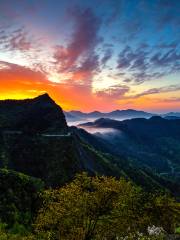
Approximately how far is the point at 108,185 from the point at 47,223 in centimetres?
930

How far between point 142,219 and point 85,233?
10686mm

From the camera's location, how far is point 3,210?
113m

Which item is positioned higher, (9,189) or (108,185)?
(108,185)

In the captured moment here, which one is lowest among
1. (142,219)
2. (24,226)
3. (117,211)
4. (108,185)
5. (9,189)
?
(24,226)

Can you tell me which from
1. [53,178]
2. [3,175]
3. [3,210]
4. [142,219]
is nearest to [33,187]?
[3,175]

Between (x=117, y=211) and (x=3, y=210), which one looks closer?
(x=117, y=211)

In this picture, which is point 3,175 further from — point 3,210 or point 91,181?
point 91,181

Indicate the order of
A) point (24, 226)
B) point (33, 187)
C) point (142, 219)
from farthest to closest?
point (33, 187) → point (24, 226) → point (142, 219)

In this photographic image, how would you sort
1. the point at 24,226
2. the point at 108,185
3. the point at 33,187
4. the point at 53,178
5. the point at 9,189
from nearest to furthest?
the point at 108,185 → the point at 24,226 → the point at 9,189 → the point at 33,187 → the point at 53,178

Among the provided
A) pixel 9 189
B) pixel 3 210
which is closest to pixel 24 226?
pixel 3 210

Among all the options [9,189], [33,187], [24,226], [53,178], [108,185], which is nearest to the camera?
[108,185]

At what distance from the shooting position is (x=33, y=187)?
141 meters

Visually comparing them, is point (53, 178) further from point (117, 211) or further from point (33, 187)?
point (117, 211)

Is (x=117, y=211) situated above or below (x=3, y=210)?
above
